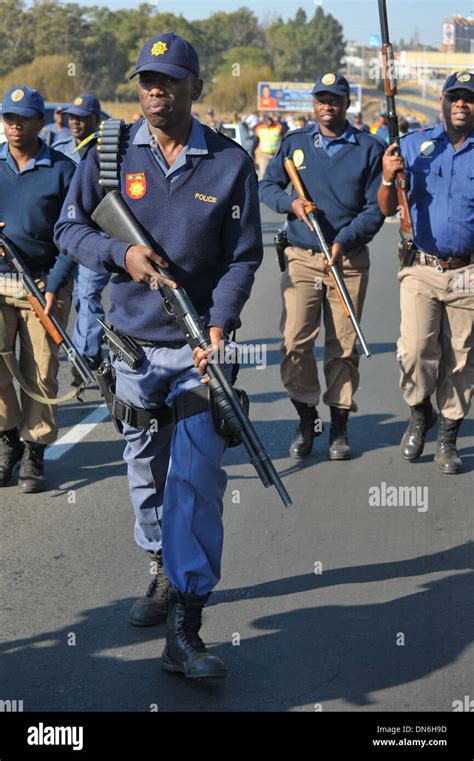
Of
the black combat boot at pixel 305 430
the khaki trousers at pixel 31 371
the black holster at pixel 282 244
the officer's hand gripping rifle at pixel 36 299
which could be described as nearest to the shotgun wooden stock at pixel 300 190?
the black holster at pixel 282 244

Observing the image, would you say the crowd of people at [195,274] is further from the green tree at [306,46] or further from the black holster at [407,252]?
the green tree at [306,46]

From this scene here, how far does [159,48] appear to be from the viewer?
4375 mm

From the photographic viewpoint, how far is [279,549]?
230 inches

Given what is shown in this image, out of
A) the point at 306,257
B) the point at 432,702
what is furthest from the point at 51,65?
the point at 432,702

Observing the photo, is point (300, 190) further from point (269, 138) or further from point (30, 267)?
point (269, 138)

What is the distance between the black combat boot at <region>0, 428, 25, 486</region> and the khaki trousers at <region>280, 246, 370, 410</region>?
172cm

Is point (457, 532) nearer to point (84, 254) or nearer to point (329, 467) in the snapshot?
point (329, 467)

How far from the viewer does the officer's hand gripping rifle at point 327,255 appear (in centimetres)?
717

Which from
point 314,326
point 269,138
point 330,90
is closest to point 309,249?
point 314,326

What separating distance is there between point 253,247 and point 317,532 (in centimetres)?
196

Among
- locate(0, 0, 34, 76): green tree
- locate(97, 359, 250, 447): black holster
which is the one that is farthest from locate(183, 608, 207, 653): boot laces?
locate(0, 0, 34, 76): green tree

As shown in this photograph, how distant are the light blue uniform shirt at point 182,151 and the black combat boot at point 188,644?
156 centimetres

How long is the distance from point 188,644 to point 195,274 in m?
1.38

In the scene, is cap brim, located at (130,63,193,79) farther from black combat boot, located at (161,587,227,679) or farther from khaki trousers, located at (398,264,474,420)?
khaki trousers, located at (398,264,474,420)
